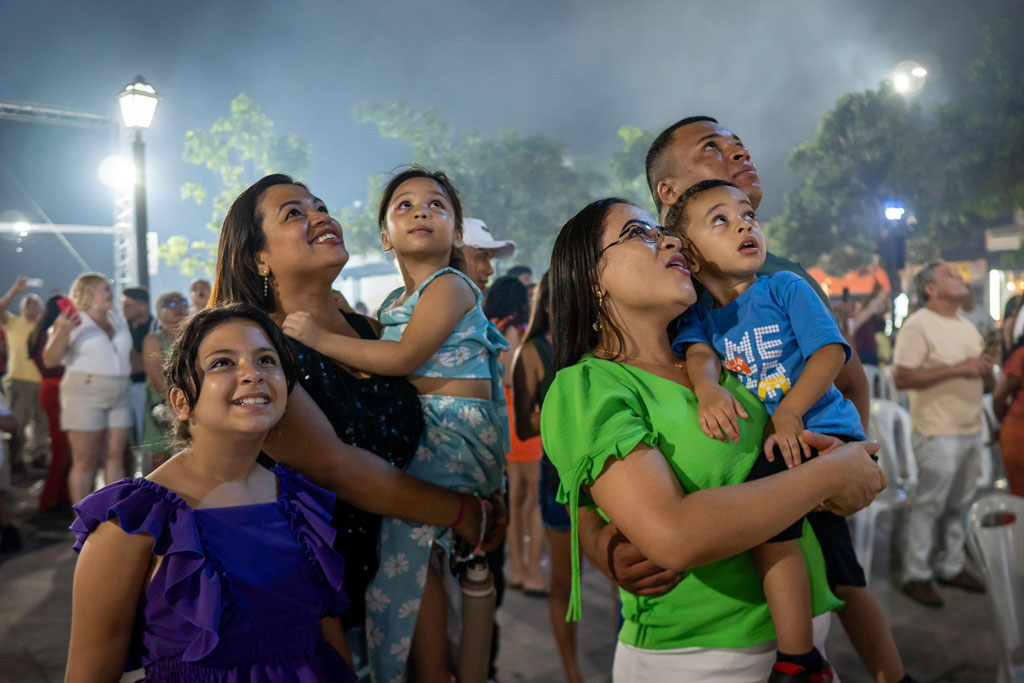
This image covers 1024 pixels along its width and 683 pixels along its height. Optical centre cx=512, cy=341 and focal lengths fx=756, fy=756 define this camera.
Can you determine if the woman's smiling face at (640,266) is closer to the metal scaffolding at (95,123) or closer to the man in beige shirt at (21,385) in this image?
the man in beige shirt at (21,385)

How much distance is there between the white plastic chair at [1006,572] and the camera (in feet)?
7.11

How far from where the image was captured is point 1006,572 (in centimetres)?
223

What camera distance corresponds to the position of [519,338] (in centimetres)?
480

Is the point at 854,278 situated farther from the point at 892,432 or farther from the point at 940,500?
the point at 940,500

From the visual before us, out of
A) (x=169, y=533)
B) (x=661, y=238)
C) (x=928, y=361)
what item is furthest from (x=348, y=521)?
(x=928, y=361)

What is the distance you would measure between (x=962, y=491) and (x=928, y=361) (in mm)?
828

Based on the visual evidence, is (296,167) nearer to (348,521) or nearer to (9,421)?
(9,421)

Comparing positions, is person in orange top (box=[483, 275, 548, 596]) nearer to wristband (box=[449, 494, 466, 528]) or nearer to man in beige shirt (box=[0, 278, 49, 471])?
wristband (box=[449, 494, 466, 528])

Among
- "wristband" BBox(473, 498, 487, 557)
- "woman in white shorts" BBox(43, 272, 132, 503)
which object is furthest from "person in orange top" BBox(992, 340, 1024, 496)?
"woman in white shorts" BBox(43, 272, 132, 503)

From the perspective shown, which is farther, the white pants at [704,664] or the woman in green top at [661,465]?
the white pants at [704,664]

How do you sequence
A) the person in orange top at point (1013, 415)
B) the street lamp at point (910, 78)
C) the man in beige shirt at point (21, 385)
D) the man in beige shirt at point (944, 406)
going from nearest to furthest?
the person in orange top at point (1013, 415), the man in beige shirt at point (944, 406), the man in beige shirt at point (21, 385), the street lamp at point (910, 78)

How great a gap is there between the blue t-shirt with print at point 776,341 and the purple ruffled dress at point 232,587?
909 millimetres

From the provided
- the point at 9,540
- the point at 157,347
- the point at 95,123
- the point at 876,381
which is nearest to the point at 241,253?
the point at 157,347

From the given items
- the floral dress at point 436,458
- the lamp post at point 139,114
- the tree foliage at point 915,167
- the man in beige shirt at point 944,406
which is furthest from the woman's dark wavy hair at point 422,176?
the tree foliage at point 915,167
